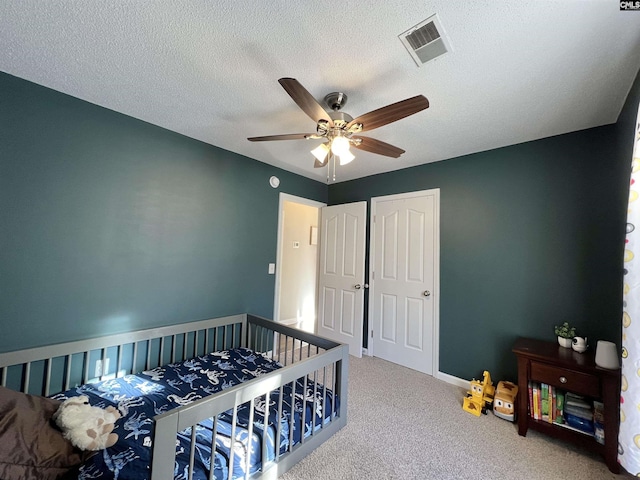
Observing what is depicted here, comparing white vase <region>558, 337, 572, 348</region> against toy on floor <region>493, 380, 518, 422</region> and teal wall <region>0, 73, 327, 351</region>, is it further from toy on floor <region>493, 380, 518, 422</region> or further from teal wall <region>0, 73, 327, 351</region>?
teal wall <region>0, 73, 327, 351</region>

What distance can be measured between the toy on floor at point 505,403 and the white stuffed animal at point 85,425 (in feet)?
8.90

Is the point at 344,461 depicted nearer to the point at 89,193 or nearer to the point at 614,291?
the point at 614,291

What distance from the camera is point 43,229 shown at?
74.7 inches

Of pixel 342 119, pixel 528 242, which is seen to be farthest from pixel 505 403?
pixel 342 119

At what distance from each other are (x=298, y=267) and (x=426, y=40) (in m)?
4.09

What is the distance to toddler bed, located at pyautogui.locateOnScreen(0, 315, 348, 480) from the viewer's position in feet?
4.15

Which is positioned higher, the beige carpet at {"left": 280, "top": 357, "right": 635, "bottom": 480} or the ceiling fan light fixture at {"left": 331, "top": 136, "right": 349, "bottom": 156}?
the ceiling fan light fixture at {"left": 331, "top": 136, "right": 349, "bottom": 156}

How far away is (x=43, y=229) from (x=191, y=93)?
4.68 ft

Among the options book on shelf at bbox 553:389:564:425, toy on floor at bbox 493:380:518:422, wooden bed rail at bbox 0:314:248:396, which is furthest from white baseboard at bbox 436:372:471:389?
wooden bed rail at bbox 0:314:248:396

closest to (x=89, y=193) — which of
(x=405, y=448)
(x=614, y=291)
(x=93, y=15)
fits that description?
(x=93, y=15)

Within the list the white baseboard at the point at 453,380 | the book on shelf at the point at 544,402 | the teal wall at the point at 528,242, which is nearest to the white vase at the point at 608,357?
the teal wall at the point at 528,242

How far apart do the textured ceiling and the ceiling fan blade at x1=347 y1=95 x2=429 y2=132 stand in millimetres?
275

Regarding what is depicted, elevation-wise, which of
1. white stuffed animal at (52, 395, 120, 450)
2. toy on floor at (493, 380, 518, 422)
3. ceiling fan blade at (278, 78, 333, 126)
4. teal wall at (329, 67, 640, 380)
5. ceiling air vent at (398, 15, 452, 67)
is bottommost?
toy on floor at (493, 380, 518, 422)

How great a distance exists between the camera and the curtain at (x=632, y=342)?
1.21 m
